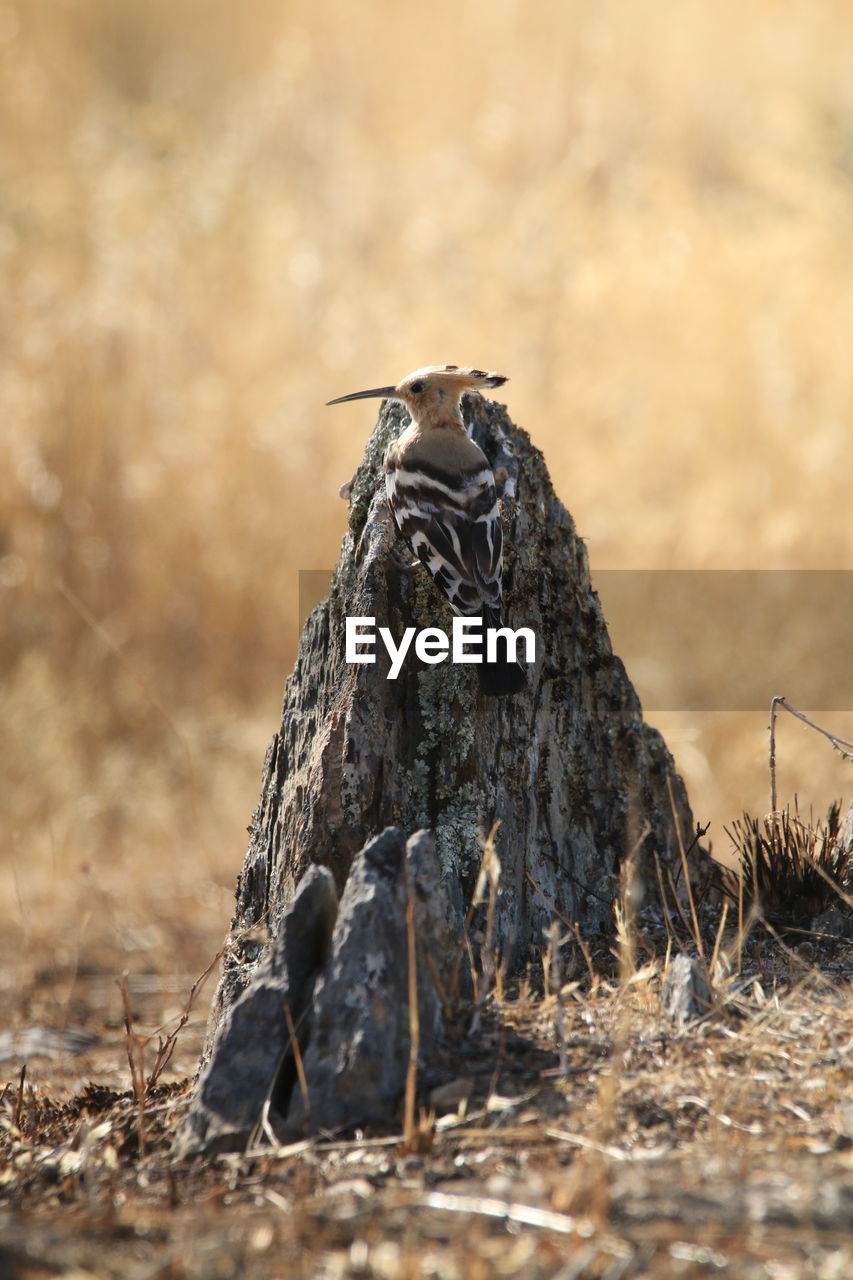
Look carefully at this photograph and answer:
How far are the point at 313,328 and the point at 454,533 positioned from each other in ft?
18.3

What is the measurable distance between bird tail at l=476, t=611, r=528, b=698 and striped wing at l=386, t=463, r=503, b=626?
22 millimetres

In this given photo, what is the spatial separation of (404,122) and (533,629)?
760 cm

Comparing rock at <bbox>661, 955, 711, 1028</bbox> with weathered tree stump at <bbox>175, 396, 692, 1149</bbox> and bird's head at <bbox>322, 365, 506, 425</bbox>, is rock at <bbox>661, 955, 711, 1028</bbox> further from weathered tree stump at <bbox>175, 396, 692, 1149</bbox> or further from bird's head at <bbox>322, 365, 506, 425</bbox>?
bird's head at <bbox>322, 365, 506, 425</bbox>

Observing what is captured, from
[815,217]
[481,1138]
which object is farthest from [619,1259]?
[815,217]

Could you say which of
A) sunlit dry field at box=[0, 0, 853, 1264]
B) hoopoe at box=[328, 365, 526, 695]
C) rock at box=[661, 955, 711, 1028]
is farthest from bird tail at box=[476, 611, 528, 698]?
sunlit dry field at box=[0, 0, 853, 1264]

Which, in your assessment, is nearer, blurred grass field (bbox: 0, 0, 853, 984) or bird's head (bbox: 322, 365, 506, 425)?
bird's head (bbox: 322, 365, 506, 425)

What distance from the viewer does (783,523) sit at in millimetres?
7125

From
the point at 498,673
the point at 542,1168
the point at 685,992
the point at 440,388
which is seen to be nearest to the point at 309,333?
the point at 440,388

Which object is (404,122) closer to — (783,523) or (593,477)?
(593,477)

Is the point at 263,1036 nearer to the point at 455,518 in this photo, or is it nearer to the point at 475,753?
the point at 475,753

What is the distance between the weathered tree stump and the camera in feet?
8.55

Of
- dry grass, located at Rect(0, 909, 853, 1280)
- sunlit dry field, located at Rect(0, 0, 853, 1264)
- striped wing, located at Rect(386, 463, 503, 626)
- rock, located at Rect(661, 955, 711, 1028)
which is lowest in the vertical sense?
dry grass, located at Rect(0, 909, 853, 1280)

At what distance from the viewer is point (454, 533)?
8.55ft

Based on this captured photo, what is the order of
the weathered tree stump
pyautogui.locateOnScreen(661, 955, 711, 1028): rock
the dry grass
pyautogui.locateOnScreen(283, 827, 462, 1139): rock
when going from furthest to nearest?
the weathered tree stump
pyautogui.locateOnScreen(661, 955, 711, 1028): rock
pyautogui.locateOnScreen(283, 827, 462, 1139): rock
the dry grass
